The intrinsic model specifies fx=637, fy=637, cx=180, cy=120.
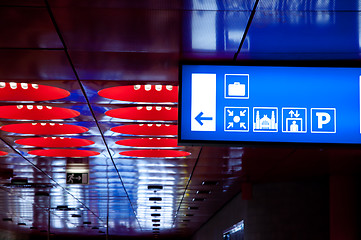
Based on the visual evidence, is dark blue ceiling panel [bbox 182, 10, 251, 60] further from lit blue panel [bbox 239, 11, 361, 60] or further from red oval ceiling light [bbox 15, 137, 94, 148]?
red oval ceiling light [bbox 15, 137, 94, 148]

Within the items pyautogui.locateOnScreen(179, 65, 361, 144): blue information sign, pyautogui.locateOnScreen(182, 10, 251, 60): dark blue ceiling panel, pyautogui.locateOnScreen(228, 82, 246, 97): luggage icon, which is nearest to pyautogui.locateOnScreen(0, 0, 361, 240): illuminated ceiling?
pyautogui.locateOnScreen(182, 10, 251, 60): dark blue ceiling panel

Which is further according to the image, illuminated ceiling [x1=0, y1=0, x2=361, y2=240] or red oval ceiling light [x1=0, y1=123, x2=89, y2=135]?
red oval ceiling light [x1=0, y1=123, x2=89, y2=135]

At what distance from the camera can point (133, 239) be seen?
1827 inches

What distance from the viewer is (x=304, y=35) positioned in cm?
675

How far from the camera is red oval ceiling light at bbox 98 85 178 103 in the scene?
959 cm

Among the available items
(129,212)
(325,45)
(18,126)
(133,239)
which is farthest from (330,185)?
(133,239)

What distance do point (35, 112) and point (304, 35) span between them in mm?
5906

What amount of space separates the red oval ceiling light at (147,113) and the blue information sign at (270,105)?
426cm

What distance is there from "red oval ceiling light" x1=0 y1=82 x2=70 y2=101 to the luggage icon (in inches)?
148

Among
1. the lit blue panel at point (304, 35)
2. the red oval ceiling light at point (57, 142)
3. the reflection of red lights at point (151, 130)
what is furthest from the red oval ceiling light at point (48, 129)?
the lit blue panel at point (304, 35)

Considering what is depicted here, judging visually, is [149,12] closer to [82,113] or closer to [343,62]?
[343,62]

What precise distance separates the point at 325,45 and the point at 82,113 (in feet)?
16.9

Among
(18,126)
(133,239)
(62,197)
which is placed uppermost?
(18,126)

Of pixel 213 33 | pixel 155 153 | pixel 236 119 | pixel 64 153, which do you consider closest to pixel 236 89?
pixel 236 119
